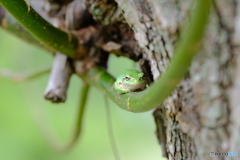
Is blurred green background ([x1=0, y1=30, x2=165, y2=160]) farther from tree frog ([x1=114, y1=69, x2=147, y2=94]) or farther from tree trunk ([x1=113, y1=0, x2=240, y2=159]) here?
tree trunk ([x1=113, y1=0, x2=240, y2=159])

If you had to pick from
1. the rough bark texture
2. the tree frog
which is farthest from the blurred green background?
the rough bark texture

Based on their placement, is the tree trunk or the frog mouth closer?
the tree trunk

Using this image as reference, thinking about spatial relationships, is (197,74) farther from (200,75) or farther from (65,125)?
(65,125)

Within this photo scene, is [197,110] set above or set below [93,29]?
below

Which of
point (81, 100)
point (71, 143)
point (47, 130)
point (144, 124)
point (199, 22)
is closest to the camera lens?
point (199, 22)

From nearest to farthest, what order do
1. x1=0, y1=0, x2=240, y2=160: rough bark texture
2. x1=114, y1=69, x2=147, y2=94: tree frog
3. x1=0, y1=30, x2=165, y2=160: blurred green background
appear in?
x1=0, y1=0, x2=240, y2=160: rough bark texture < x1=114, y1=69, x2=147, y2=94: tree frog < x1=0, y1=30, x2=165, y2=160: blurred green background

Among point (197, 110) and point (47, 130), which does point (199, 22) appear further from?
point (47, 130)

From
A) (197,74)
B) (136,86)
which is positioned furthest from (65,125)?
(197,74)

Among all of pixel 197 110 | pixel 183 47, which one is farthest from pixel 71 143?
pixel 183 47

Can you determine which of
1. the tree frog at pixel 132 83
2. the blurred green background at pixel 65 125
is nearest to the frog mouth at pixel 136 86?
the tree frog at pixel 132 83

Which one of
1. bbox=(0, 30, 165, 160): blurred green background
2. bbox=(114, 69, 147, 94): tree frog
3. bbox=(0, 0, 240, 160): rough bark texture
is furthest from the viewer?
bbox=(0, 30, 165, 160): blurred green background
